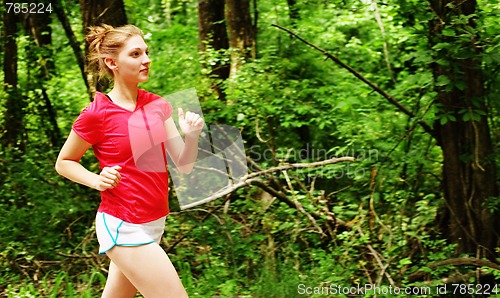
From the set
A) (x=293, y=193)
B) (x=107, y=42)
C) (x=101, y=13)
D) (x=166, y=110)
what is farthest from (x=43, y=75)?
(x=166, y=110)

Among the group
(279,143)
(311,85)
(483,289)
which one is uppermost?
(311,85)

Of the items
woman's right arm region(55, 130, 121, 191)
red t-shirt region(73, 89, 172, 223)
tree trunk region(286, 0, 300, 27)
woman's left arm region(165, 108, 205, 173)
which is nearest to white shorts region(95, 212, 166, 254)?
red t-shirt region(73, 89, 172, 223)

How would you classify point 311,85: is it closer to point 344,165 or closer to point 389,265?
point 344,165

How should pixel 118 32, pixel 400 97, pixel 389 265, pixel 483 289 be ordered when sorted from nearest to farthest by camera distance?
1. pixel 118 32
2. pixel 483 289
3. pixel 389 265
4. pixel 400 97

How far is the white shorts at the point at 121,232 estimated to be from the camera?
3.25 metres

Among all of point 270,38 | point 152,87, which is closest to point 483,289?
point 152,87

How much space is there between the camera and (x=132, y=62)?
11.1 feet

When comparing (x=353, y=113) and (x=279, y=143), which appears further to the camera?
(x=279, y=143)

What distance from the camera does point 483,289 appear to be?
5.62m

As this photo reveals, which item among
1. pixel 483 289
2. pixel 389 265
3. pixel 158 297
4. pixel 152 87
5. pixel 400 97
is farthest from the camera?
pixel 152 87

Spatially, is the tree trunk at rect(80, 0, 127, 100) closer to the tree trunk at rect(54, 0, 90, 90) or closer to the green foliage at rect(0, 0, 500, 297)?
the green foliage at rect(0, 0, 500, 297)

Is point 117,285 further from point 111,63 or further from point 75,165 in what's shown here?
point 111,63

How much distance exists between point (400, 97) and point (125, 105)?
422cm

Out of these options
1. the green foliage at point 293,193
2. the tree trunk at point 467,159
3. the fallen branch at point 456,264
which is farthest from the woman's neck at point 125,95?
the fallen branch at point 456,264
